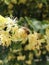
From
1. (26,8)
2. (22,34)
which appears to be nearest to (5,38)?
(22,34)

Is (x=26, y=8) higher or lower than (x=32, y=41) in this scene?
higher

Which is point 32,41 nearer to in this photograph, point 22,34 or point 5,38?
point 22,34

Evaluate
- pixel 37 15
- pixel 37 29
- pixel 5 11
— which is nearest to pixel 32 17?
pixel 37 15

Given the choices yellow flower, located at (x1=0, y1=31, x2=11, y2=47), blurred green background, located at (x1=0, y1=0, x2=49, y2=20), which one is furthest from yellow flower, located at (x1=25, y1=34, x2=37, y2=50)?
blurred green background, located at (x1=0, y1=0, x2=49, y2=20)

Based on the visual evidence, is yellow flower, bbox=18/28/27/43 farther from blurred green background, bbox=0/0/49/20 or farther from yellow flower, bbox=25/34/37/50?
blurred green background, bbox=0/0/49/20

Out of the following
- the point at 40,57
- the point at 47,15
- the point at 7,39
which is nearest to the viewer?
the point at 7,39

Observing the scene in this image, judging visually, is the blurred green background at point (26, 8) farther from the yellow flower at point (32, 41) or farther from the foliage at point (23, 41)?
the yellow flower at point (32, 41)

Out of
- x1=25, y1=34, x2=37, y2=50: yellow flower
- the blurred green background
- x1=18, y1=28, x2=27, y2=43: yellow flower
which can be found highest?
the blurred green background

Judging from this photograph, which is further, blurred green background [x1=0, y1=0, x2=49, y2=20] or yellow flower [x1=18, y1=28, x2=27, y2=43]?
blurred green background [x1=0, y1=0, x2=49, y2=20]

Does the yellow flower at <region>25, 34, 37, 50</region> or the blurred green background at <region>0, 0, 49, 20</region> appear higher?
the blurred green background at <region>0, 0, 49, 20</region>

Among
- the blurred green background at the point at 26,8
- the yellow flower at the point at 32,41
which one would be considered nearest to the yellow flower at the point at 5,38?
the yellow flower at the point at 32,41

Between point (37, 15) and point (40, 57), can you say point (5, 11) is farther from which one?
point (40, 57)
